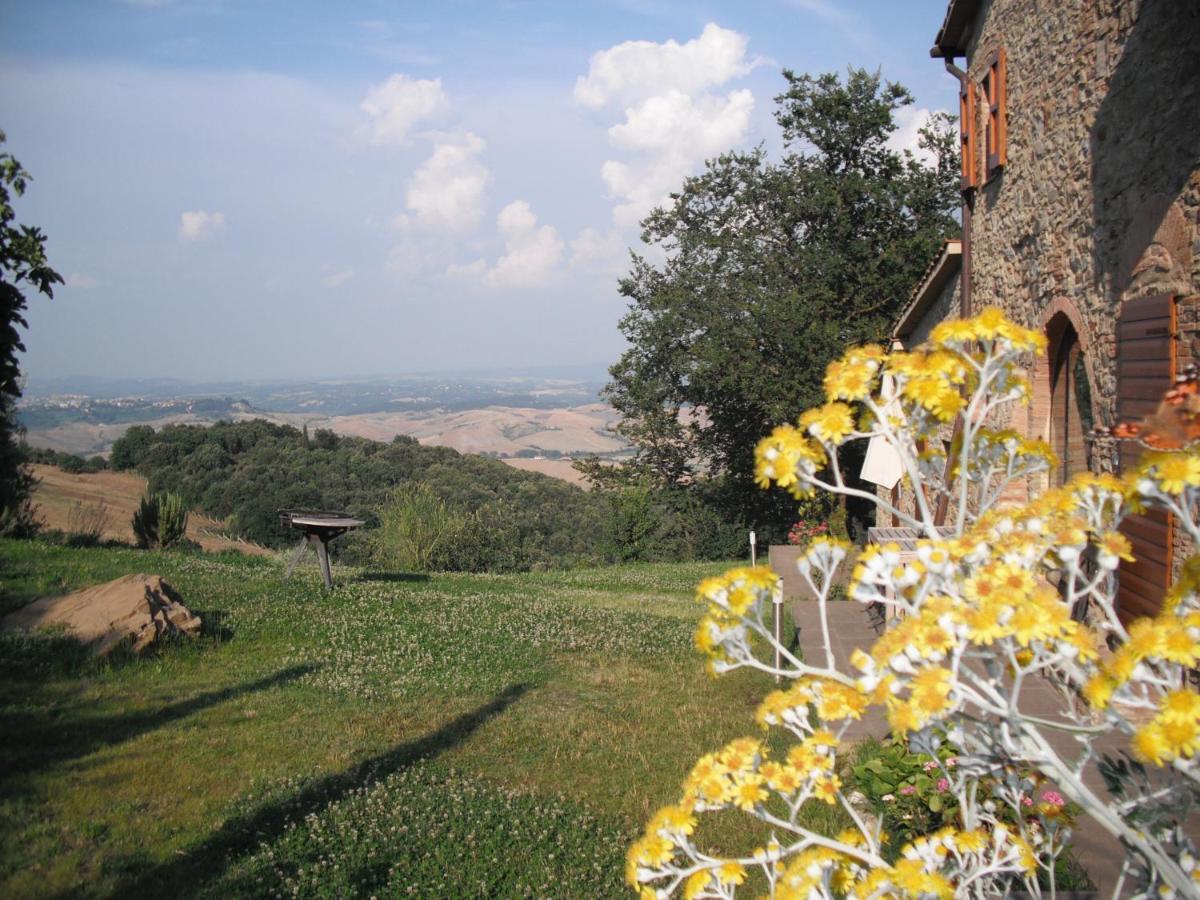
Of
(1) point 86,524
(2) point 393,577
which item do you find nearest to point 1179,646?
(2) point 393,577

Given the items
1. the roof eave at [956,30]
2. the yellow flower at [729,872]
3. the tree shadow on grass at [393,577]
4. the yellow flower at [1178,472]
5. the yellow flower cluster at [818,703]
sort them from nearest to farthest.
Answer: the yellow flower at [1178,472]
the yellow flower cluster at [818,703]
the yellow flower at [729,872]
the roof eave at [956,30]
the tree shadow on grass at [393,577]

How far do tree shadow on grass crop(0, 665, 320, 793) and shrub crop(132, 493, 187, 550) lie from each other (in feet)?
36.1

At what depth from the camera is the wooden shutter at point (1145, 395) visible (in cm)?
567

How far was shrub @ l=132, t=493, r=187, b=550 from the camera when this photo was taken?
57.3ft

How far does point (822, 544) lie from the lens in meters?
2.50

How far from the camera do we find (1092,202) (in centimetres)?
688

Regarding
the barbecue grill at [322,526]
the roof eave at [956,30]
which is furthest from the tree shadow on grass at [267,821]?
the roof eave at [956,30]

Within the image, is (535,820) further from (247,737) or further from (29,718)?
(29,718)

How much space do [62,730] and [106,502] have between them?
17629mm

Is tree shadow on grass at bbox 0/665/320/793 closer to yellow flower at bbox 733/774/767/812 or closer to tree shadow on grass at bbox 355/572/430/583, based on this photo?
yellow flower at bbox 733/774/767/812

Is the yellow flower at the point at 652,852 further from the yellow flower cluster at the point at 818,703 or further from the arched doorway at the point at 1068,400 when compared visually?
the arched doorway at the point at 1068,400

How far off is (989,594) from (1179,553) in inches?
184

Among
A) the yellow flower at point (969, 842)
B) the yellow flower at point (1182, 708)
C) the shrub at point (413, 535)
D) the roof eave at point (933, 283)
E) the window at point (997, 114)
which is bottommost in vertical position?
the shrub at point (413, 535)

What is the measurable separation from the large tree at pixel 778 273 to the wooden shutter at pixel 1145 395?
15651mm
